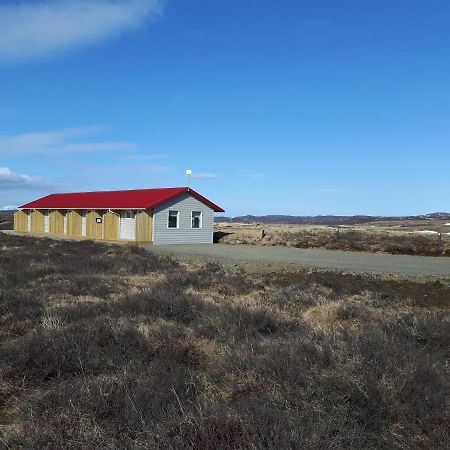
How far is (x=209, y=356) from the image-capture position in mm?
5809

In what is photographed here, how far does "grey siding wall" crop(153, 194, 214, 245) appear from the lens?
3384 centimetres

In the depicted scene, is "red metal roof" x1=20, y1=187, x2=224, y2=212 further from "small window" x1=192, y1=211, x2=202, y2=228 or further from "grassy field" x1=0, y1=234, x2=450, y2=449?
"grassy field" x1=0, y1=234, x2=450, y2=449

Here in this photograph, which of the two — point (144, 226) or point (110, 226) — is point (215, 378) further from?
point (110, 226)

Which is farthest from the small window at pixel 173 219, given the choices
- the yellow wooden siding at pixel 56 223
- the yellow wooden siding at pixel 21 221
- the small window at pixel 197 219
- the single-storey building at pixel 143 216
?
the yellow wooden siding at pixel 21 221

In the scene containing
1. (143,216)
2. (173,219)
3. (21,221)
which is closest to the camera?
(143,216)

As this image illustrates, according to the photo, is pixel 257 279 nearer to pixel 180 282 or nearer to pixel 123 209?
pixel 180 282

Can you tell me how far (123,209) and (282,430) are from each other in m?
32.7

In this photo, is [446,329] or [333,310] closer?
[446,329]

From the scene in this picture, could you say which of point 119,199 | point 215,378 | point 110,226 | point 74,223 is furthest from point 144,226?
point 215,378

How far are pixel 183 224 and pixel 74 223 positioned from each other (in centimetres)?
1078

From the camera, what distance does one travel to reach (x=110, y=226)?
3622cm

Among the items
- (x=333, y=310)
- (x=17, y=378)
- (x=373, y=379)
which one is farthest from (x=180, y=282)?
(x=373, y=379)

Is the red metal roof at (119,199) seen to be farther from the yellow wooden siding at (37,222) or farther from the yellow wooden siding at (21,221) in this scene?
the yellow wooden siding at (21,221)

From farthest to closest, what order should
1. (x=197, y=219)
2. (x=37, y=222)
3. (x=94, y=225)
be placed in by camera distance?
(x=37, y=222) → (x=94, y=225) → (x=197, y=219)
